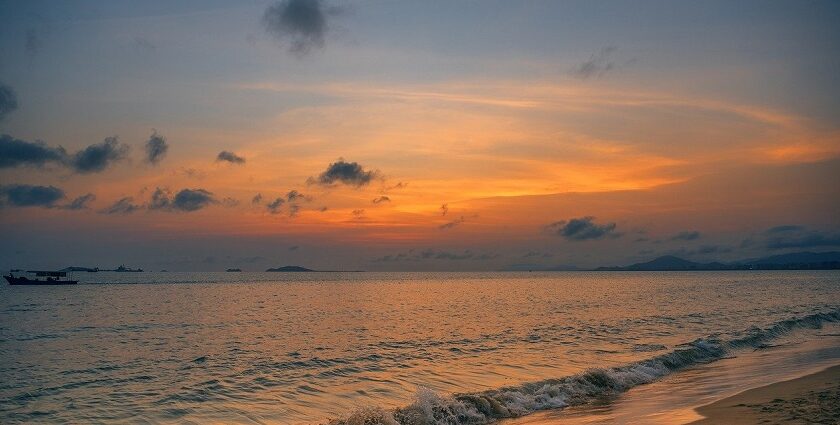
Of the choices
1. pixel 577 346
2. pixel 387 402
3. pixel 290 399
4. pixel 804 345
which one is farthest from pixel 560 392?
pixel 804 345

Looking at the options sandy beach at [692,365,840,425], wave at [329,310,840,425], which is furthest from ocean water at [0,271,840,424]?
sandy beach at [692,365,840,425]

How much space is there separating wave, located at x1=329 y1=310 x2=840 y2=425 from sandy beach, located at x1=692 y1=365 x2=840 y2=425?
5.32m

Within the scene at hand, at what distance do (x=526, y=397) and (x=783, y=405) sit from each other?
28.4 feet

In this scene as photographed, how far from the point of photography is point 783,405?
59.2ft

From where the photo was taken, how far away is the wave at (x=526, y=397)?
19250 millimetres

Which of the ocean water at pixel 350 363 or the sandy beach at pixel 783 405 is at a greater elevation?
the sandy beach at pixel 783 405

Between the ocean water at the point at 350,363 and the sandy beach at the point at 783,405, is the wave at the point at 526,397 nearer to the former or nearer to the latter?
the ocean water at the point at 350,363

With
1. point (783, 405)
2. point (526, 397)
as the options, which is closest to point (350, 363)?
point (526, 397)

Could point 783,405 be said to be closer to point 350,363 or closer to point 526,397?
point 526,397

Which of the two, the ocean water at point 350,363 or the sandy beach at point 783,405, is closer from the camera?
the sandy beach at point 783,405

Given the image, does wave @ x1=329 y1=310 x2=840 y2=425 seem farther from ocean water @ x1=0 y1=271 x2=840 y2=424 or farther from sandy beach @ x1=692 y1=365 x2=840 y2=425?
sandy beach @ x1=692 y1=365 x2=840 y2=425

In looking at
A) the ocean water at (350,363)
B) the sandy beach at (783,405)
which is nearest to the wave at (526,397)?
the ocean water at (350,363)

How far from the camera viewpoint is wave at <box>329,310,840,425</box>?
63.2 ft

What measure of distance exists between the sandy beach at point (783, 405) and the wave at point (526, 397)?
5316 mm
